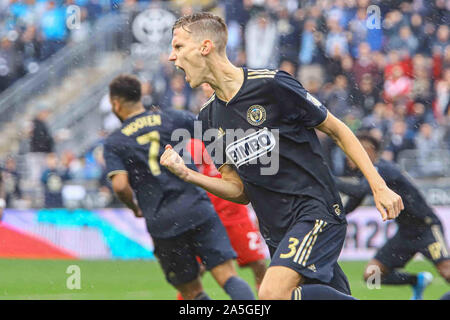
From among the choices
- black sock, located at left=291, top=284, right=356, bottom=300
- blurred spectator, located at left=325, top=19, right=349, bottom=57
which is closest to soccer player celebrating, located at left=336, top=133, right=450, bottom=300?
black sock, located at left=291, top=284, right=356, bottom=300

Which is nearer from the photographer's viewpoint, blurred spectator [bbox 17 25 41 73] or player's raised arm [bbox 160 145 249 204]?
player's raised arm [bbox 160 145 249 204]

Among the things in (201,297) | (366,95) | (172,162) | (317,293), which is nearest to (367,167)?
(317,293)

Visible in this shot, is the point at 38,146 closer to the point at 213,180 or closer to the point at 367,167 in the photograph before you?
the point at 213,180

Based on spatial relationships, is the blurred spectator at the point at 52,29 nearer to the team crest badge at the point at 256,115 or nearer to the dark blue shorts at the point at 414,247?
the dark blue shorts at the point at 414,247

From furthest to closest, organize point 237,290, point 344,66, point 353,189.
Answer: point 344,66 < point 353,189 < point 237,290

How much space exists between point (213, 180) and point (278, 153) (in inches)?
19.0

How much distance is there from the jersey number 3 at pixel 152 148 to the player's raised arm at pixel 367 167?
2.35 metres

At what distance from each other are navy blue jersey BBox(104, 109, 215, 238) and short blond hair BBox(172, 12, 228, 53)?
6.51ft

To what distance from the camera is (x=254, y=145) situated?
17.7 ft

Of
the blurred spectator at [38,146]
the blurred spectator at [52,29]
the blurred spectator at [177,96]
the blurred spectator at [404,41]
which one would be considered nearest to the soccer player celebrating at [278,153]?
the blurred spectator at [177,96]

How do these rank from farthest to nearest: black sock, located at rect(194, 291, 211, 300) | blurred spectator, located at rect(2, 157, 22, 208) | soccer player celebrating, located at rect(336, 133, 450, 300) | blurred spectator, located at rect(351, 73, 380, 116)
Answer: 1. blurred spectator, located at rect(351, 73, 380, 116)
2. blurred spectator, located at rect(2, 157, 22, 208)
3. soccer player celebrating, located at rect(336, 133, 450, 300)
4. black sock, located at rect(194, 291, 211, 300)

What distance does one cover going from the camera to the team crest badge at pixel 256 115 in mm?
5379

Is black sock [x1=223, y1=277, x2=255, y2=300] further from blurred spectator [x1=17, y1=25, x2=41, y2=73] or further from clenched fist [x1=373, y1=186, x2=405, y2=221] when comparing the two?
blurred spectator [x1=17, y1=25, x2=41, y2=73]

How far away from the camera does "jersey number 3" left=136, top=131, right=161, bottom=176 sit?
24.5 feet
